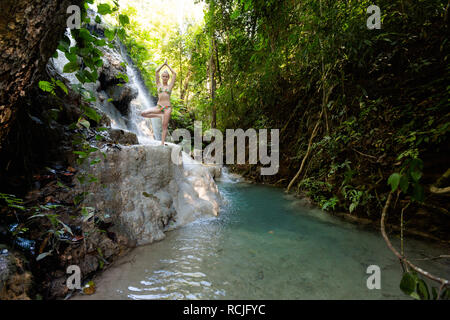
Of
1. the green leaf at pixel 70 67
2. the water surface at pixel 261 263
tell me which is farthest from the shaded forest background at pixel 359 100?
the green leaf at pixel 70 67

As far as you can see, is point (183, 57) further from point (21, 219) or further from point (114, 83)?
point (21, 219)

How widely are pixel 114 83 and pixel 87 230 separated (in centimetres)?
473

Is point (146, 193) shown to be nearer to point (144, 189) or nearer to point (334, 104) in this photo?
point (144, 189)

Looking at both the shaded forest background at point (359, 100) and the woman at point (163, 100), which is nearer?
the shaded forest background at point (359, 100)

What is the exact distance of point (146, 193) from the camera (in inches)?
119

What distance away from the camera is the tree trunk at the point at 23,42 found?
1285 mm

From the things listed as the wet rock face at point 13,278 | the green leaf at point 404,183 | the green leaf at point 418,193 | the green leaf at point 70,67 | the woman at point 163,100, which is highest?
the woman at point 163,100

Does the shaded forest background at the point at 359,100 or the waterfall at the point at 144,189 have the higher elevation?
the shaded forest background at the point at 359,100

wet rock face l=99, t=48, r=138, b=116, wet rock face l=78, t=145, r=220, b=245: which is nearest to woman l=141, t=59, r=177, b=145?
wet rock face l=78, t=145, r=220, b=245

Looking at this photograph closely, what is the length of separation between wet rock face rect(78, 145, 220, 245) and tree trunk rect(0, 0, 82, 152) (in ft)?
4.17

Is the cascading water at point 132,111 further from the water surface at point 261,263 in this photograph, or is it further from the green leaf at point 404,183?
the green leaf at point 404,183

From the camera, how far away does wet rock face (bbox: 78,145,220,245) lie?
2.56 meters

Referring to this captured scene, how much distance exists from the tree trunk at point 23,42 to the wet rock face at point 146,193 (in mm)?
1272

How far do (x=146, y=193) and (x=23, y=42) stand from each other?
2.13m
